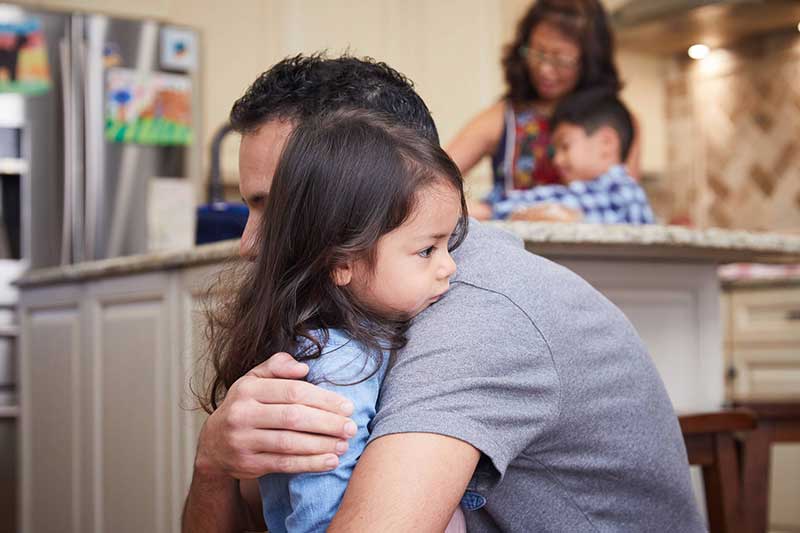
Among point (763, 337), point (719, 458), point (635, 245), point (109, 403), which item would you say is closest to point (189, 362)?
point (109, 403)

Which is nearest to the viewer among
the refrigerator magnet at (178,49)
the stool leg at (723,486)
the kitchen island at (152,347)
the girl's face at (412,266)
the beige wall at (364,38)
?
the girl's face at (412,266)

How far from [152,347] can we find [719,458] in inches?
46.9

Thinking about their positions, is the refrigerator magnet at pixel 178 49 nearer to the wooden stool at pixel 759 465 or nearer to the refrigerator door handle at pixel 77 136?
the refrigerator door handle at pixel 77 136

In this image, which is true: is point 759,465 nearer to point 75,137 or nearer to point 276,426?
point 276,426

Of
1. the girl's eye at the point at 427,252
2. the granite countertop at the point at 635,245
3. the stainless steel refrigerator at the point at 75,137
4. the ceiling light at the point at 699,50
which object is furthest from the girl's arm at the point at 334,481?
the ceiling light at the point at 699,50

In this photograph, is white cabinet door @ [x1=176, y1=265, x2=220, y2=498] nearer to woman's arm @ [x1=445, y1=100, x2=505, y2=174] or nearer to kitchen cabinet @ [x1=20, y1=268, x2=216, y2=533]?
kitchen cabinet @ [x1=20, y1=268, x2=216, y2=533]

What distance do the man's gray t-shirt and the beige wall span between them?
3073 millimetres

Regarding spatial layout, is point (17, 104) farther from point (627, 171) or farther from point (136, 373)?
point (627, 171)

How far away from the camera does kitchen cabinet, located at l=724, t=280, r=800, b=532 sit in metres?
3.83

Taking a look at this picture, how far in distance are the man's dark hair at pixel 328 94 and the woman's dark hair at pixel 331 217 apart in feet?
0.18

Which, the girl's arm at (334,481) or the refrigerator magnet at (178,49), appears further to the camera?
the refrigerator magnet at (178,49)

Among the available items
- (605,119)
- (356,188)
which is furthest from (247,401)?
(605,119)

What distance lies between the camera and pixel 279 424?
0.90 metres

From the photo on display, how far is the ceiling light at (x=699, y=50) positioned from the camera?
4.96 metres
